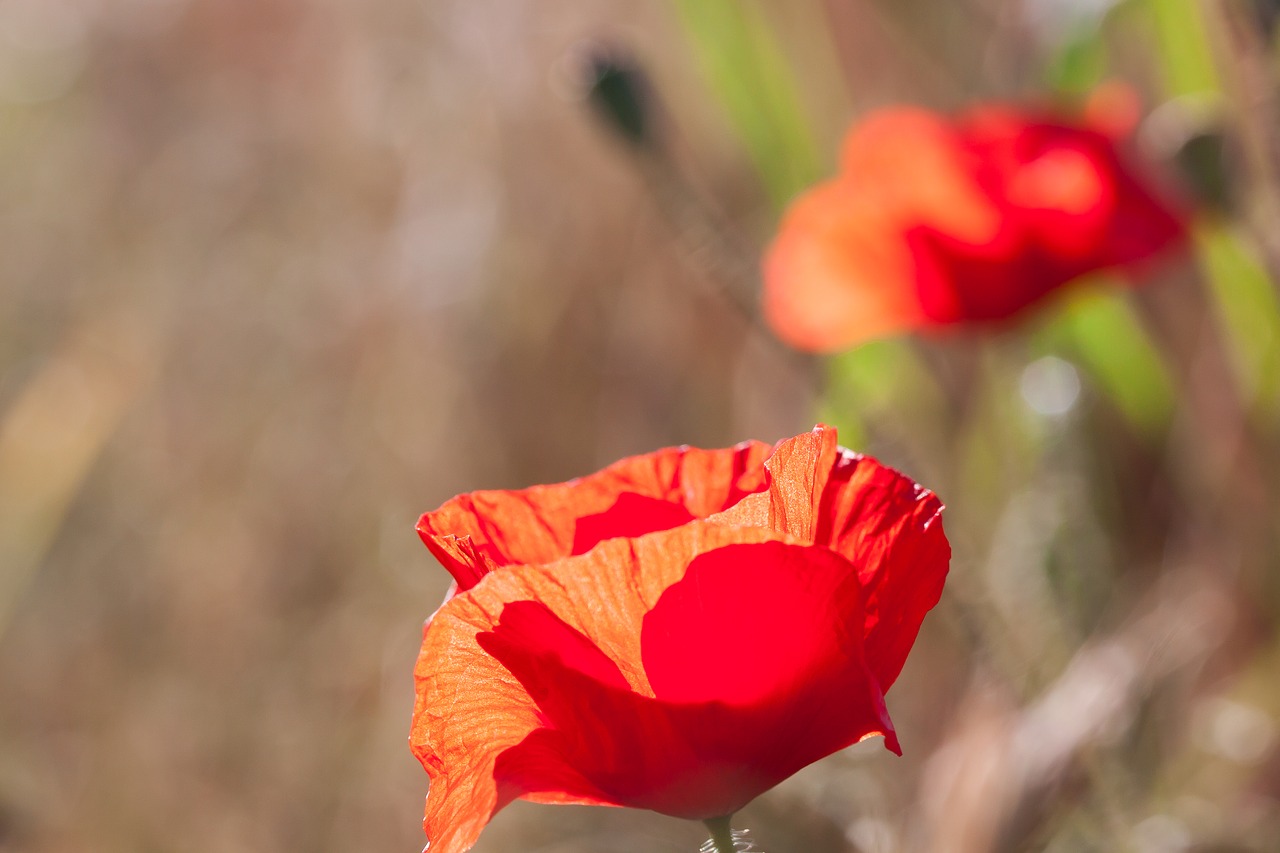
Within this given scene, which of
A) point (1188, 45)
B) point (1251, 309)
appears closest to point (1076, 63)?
point (1188, 45)

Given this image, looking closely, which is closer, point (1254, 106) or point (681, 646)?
point (681, 646)

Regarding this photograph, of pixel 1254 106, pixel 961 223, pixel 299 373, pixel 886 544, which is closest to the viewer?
pixel 886 544

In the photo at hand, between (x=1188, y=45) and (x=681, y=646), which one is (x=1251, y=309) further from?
(x=681, y=646)

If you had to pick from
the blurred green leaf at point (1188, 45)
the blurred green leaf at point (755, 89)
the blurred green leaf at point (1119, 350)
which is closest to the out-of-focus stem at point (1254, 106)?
the blurred green leaf at point (1188, 45)

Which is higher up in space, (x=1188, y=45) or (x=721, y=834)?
(x=1188, y=45)

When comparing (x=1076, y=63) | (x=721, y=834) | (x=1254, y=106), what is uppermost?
(x=1076, y=63)

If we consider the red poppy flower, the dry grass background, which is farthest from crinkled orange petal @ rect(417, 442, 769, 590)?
the dry grass background

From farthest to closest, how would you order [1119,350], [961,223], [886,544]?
[1119,350] < [961,223] < [886,544]
